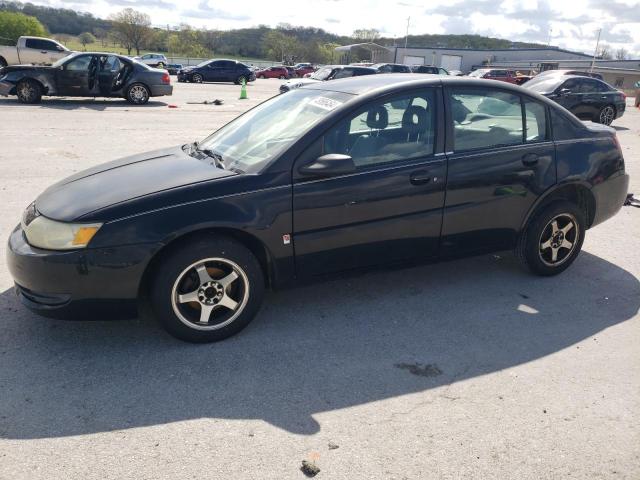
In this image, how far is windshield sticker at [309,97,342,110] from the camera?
383 cm

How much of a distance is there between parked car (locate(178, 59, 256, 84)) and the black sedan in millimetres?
30475

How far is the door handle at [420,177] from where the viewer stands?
383cm

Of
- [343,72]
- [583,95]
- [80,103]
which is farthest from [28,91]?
[583,95]

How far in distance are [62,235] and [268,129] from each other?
1683 mm

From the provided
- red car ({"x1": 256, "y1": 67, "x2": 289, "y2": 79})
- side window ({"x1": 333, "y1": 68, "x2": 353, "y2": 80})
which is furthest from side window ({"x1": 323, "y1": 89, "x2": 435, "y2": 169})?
red car ({"x1": 256, "y1": 67, "x2": 289, "y2": 79})

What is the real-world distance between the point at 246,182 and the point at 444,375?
5.63 feet

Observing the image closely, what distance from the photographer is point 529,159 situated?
170 inches

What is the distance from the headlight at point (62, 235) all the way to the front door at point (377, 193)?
126 cm

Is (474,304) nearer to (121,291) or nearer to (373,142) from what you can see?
→ (373,142)

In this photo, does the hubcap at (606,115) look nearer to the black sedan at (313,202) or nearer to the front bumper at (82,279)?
the black sedan at (313,202)

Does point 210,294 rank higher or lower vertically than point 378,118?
lower

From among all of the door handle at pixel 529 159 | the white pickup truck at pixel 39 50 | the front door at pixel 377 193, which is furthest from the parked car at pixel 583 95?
the white pickup truck at pixel 39 50

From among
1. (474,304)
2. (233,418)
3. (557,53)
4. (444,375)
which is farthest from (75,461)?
(557,53)

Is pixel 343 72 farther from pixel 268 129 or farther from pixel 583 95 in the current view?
pixel 268 129
